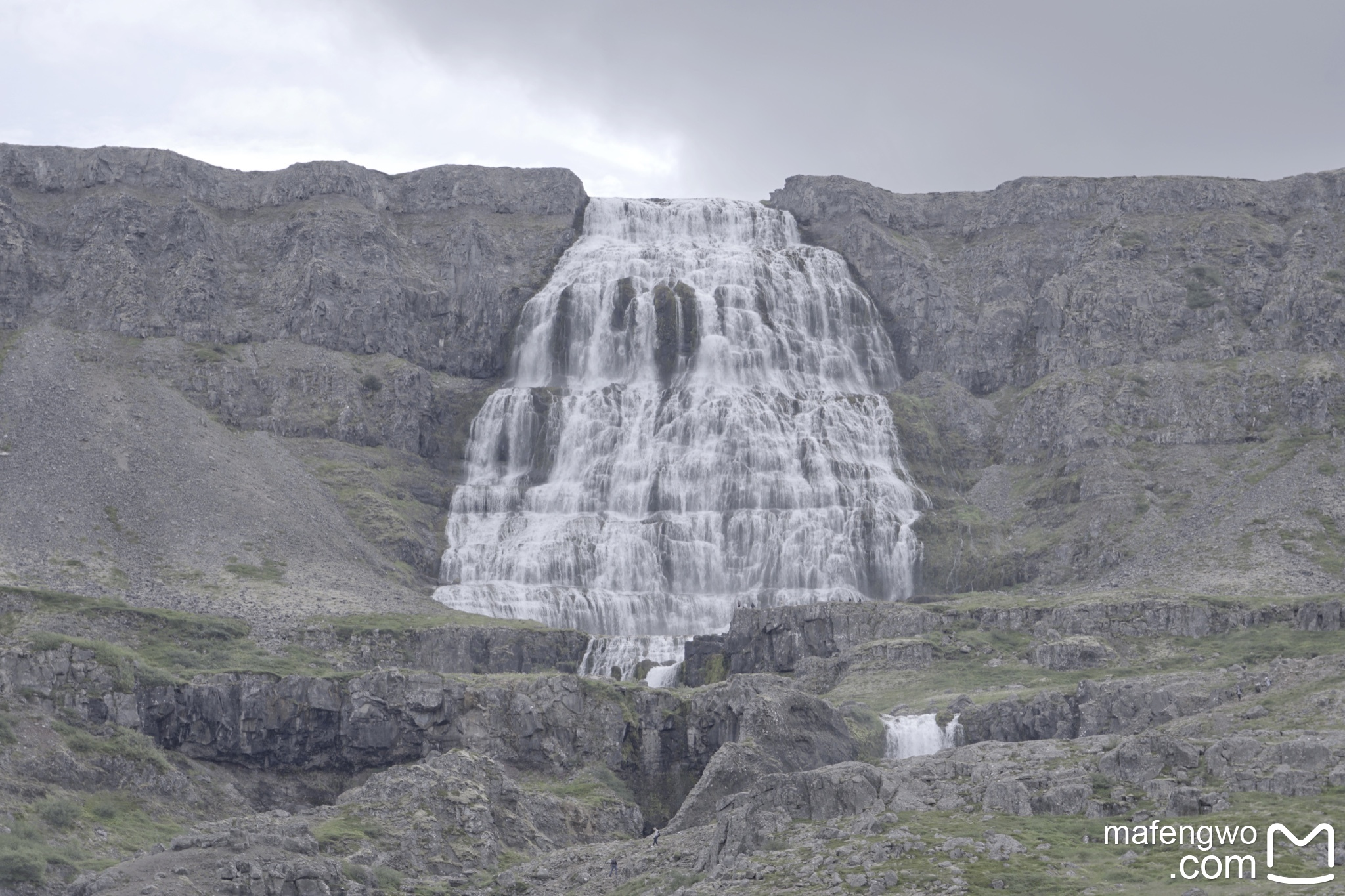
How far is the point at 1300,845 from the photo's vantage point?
65250 millimetres

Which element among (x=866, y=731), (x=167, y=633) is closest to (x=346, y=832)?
(x=866, y=731)

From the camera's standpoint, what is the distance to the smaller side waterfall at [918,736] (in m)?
121

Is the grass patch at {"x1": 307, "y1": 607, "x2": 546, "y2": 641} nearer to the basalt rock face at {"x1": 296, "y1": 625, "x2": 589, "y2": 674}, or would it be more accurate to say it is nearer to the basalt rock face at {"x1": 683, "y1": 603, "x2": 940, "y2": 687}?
the basalt rock face at {"x1": 296, "y1": 625, "x2": 589, "y2": 674}

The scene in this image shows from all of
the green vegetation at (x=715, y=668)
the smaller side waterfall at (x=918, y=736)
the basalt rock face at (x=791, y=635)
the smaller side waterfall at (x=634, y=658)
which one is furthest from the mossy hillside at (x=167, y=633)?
the smaller side waterfall at (x=918, y=736)

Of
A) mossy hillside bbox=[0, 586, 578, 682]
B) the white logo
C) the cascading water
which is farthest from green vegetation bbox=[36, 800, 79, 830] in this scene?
the white logo

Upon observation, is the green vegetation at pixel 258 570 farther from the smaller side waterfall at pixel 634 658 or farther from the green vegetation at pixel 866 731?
the green vegetation at pixel 866 731

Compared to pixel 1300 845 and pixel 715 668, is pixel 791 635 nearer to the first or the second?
pixel 715 668

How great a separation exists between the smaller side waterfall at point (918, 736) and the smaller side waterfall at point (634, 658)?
1245 inches

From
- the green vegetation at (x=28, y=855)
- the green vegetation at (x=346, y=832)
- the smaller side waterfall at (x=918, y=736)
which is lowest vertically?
the green vegetation at (x=28, y=855)

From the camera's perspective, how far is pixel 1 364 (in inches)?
7416

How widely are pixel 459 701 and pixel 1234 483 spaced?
9628 cm

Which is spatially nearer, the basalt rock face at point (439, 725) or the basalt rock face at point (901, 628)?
the basalt rock face at point (439, 725)

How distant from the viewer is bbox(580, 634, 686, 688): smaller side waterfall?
495 feet

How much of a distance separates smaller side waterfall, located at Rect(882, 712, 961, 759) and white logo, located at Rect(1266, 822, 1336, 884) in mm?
53164
